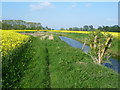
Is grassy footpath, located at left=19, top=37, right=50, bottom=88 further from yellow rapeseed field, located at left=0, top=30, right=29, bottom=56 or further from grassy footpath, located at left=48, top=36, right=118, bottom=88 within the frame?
yellow rapeseed field, located at left=0, top=30, right=29, bottom=56

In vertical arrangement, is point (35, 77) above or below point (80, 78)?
above

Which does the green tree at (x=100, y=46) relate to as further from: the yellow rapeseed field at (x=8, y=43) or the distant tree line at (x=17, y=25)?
the distant tree line at (x=17, y=25)

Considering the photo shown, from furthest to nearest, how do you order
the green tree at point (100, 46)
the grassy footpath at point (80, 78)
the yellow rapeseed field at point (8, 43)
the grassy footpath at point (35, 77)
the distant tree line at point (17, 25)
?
the distant tree line at point (17, 25)
the green tree at point (100, 46)
the yellow rapeseed field at point (8, 43)
the grassy footpath at point (80, 78)
the grassy footpath at point (35, 77)

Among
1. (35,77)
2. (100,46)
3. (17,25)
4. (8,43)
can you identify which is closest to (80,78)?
(35,77)

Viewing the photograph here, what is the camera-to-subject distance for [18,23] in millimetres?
64188

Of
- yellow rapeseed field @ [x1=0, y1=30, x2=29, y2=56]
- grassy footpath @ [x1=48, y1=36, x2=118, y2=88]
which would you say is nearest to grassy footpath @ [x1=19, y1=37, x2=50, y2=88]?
grassy footpath @ [x1=48, y1=36, x2=118, y2=88]

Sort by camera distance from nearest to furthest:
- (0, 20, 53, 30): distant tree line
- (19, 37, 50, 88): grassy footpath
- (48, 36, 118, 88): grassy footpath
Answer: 1. (19, 37, 50, 88): grassy footpath
2. (48, 36, 118, 88): grassy footpath
3. (0, 20, 53, 30): distant tree line

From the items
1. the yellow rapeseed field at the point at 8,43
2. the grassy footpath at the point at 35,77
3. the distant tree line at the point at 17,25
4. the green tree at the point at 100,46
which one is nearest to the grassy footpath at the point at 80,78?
the grassy footpath at the point at 35,77

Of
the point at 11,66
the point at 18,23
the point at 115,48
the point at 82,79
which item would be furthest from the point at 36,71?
the point at 18,23

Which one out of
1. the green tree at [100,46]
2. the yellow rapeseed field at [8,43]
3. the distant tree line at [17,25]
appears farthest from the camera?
the distant tree line at [17,25]

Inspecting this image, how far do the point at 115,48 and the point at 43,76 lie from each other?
53.0 feet

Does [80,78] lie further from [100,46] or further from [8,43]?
[8,43]

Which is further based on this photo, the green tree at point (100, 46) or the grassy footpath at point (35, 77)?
the green tree at point (100, 46)

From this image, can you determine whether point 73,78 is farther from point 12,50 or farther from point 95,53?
point 95,53
